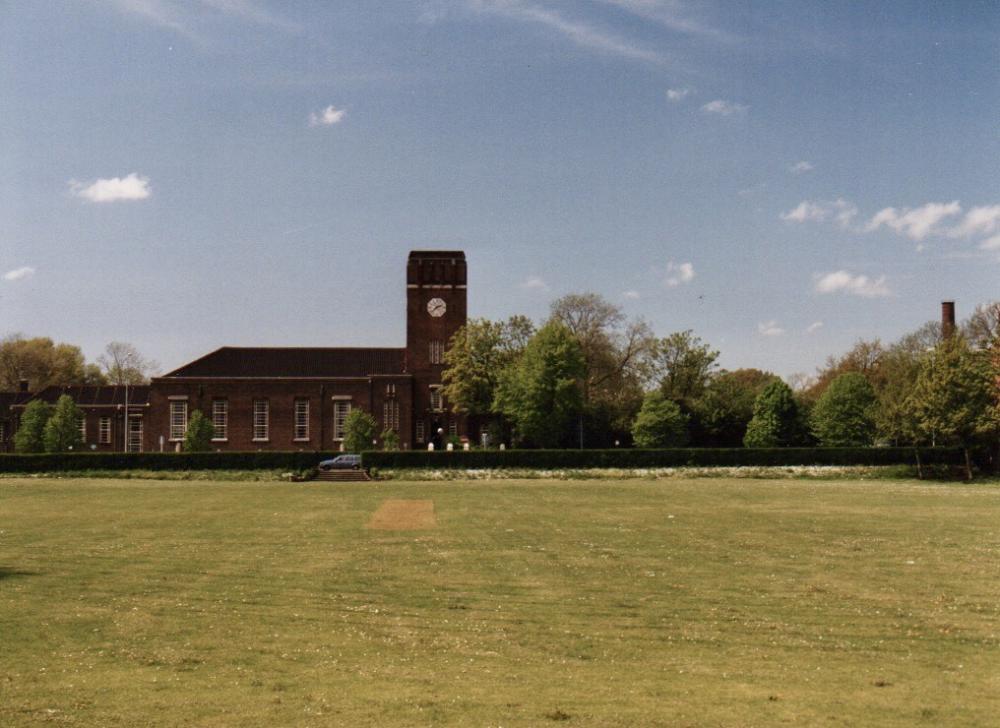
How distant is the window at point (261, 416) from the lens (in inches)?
3431

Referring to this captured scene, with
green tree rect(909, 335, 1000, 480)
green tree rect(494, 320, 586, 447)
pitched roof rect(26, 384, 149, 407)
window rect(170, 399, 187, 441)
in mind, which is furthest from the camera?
pitched roof rect(26, 384, 149, 407)

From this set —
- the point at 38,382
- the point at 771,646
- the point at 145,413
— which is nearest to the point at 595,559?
the point at 771,646

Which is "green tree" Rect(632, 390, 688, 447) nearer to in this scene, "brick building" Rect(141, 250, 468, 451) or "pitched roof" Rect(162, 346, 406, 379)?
"brick building" Rect(141, 250, 468, 451)

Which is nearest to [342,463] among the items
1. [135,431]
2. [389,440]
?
[389,440]

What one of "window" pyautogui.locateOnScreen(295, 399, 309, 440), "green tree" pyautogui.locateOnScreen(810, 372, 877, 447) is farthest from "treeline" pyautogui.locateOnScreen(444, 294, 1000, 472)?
"window" pyautogui.locateOnScreen(295, 399, 309, 440)

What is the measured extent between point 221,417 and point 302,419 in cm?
699

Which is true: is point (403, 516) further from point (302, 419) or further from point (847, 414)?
point (302, 419)

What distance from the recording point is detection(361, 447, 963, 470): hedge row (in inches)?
2415

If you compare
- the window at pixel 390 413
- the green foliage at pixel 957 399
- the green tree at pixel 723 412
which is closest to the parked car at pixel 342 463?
the window at pixel 390 413

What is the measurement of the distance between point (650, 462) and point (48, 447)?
2013 inches

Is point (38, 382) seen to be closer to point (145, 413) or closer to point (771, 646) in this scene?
point (145, 413)

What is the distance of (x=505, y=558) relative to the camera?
19.6 metres

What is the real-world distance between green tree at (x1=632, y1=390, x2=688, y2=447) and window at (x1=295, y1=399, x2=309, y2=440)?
96.2 ft

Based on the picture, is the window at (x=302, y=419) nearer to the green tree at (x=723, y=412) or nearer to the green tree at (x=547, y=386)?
the green tree at (x=547, y=386)
